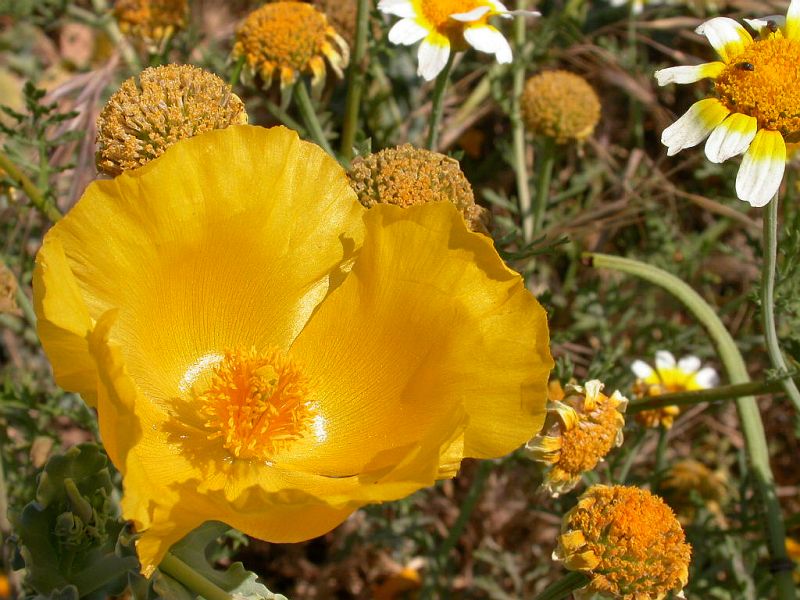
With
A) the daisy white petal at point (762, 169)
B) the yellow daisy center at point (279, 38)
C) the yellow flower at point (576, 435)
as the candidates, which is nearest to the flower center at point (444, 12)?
the yellow daisy center at point (279, 38)

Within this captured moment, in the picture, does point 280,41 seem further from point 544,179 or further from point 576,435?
point 576,435

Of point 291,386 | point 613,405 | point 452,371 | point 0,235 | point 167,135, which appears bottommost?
point 0,235

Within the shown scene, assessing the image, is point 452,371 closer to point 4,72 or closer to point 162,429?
point 162,429

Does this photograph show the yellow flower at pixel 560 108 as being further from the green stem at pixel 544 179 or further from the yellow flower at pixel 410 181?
the yellow flower at pixel 410 181

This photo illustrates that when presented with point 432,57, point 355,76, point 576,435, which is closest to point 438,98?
point 432,57

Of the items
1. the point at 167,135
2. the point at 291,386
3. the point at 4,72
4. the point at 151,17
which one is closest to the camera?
the point at 167,135

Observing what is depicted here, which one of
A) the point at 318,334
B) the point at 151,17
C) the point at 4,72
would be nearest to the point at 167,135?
the point at 318,334
